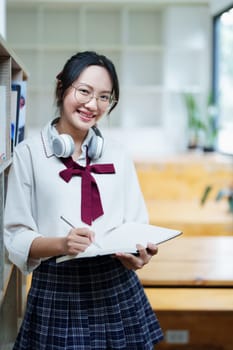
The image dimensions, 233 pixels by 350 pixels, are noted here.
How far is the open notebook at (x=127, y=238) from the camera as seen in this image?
1286mm

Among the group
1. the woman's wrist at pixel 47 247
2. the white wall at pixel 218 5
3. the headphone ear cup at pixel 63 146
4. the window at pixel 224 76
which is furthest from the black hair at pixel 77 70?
the window at pixel 224 76

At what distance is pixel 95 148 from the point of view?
1.45 meters

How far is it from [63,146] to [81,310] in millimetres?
431

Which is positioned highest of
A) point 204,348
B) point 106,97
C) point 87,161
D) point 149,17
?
point 149,17

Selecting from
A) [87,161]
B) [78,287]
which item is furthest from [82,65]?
[78,287]

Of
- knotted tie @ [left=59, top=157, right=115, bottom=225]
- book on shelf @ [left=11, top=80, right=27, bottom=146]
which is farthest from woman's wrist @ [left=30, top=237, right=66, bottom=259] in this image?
book on shelf @ [left=11, top=80, right=27, bottom=146]

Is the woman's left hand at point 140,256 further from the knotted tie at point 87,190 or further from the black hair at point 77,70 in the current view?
the black hair at point 77,70

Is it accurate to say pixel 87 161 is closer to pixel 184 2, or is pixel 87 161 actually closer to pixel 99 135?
pixel 99 135

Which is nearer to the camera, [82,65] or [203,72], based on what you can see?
[82,65]

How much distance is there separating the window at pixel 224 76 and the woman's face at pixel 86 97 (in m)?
3.87

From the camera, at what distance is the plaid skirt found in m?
1.40

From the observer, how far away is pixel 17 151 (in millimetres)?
1421

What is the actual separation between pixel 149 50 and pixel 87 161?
4.32 meters

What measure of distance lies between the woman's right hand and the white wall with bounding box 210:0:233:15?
3.94 metres
